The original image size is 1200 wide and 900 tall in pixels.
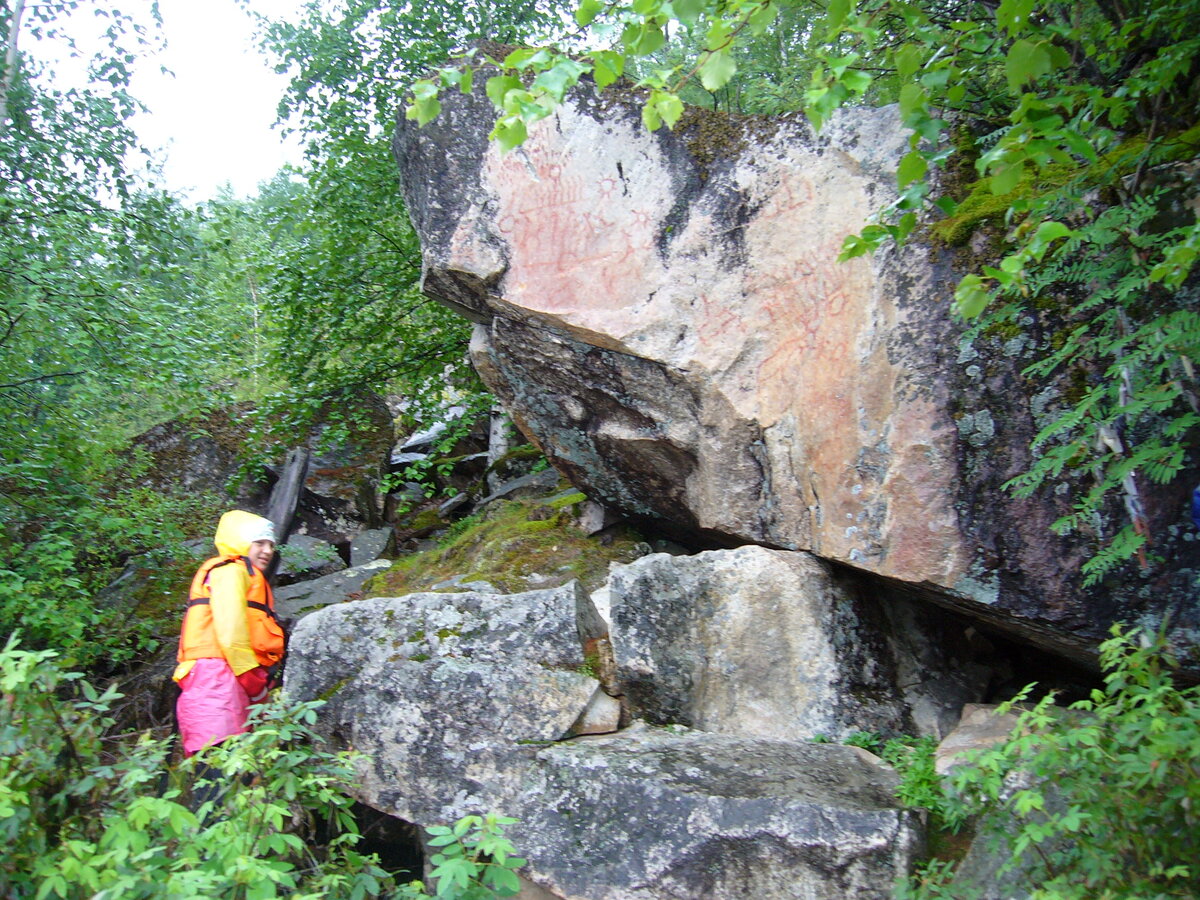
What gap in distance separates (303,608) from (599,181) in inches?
161

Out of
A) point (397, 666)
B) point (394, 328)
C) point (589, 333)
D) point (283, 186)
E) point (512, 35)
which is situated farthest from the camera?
point (283, 186)

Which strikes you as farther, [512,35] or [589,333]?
[512,35]

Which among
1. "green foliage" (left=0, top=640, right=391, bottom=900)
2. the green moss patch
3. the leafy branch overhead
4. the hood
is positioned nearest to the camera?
"green foliage" (left=0, top=640, right=391, bottom=900)

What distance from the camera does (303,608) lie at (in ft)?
22.7

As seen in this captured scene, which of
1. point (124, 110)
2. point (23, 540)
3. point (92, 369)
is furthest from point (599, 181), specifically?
point (124, 110)

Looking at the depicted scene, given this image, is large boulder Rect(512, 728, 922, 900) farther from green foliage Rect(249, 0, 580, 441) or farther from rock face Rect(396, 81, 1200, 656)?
green foliage Rect(249, 0, 580, 441)

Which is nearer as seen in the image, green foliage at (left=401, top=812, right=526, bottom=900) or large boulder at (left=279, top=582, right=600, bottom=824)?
green foliage at (left=401, top=812, right=526, bottom=900)

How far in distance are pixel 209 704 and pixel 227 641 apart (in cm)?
32

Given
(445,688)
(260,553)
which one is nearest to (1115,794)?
(445,688)

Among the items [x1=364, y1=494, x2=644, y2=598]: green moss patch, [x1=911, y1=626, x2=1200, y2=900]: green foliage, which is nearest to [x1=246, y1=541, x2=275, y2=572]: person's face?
[x1=364, y1=494, x2=644, y2=598]: green moss patch

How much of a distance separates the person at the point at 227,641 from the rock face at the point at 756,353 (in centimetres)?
190

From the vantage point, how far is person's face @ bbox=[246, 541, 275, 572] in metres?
4.92

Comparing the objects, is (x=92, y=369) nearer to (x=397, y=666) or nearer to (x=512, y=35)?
(x=397, y=666)

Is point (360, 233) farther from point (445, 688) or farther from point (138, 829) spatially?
point (138, 829)
